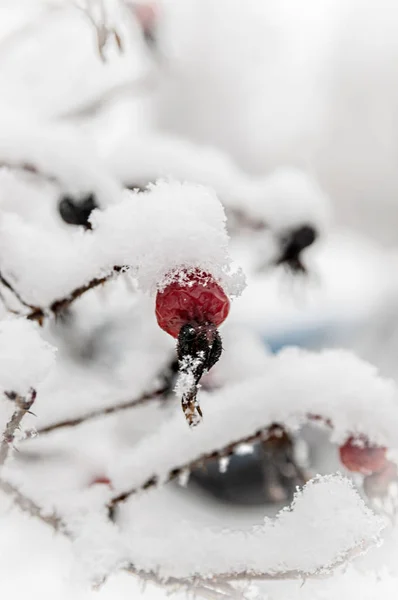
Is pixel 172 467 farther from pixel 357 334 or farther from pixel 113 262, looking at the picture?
pixel 357 334

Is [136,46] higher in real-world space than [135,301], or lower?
higher

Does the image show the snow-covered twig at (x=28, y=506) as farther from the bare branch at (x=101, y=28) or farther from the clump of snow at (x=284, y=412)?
the bare branch at (x=101, y=28)

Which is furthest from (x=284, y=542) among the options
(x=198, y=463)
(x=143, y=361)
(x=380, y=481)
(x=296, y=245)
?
(x=296, y=245)

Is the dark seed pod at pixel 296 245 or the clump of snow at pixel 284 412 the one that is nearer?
the clump of snow at pixel 284 412

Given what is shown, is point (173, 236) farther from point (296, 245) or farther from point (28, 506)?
point (296, 245)

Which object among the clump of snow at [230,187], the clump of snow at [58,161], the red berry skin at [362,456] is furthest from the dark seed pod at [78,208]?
the red berry skin at [362,456]

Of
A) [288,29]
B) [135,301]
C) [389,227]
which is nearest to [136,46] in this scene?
[135,301]

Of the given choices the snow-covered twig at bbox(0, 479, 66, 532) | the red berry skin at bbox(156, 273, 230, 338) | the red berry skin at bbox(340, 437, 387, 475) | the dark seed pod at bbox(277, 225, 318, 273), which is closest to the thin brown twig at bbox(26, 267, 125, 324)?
the red berry skin at bbox(156, 273, 230, 338)
